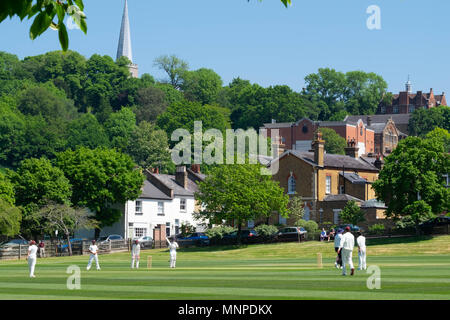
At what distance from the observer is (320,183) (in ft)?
294

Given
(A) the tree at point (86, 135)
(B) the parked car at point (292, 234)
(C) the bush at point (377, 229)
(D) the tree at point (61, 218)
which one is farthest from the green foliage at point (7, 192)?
(A) the tree at point (86, 135)

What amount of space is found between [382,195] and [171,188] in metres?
31.0

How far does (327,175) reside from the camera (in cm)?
9075

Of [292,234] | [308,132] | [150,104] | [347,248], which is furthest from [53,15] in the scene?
[150,104]

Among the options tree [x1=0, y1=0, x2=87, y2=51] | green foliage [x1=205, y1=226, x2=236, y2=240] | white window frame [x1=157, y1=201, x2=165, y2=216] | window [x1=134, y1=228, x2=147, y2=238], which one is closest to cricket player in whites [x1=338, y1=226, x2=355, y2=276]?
tree [x1=0, y1=0, x2=87, y2=51]

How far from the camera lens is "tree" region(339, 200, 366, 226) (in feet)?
272

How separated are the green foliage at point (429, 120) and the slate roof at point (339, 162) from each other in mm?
82515

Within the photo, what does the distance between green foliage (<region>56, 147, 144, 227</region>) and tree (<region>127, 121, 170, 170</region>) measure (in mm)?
52294

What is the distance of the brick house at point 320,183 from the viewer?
88.5 m

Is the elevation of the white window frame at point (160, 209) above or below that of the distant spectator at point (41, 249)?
above

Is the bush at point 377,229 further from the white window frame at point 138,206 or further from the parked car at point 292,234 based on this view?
the white window frame at point 138,206

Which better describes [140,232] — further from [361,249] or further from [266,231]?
[361,249]
